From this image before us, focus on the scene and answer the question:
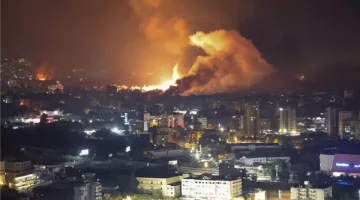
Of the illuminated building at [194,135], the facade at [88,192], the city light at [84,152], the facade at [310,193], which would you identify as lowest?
the facade at [310,193]

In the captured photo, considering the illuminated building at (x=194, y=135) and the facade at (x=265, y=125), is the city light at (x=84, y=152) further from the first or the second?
the facade at (x=265, y=125)

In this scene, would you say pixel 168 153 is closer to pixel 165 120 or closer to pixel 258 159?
pixel 258 159

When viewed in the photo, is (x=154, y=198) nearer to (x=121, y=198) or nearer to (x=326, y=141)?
(x=121, y=198)

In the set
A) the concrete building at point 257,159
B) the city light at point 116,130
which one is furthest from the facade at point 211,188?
the city light at point 116,130

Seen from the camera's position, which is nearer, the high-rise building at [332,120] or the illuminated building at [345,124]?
the illuminated building at [345,124]

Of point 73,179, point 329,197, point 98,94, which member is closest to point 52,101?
point 98,94

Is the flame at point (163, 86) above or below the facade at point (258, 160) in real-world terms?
above
